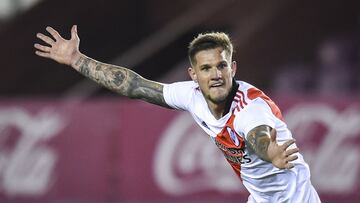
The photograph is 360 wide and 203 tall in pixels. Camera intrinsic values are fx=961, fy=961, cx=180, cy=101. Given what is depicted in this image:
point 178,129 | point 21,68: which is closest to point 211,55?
point 178,129

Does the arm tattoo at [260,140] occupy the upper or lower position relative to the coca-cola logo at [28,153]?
lower

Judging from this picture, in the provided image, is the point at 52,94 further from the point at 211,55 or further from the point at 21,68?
the point at 211,55

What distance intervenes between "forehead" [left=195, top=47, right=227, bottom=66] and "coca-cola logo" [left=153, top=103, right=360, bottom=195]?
22.0ft

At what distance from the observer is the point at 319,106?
44.3 ft

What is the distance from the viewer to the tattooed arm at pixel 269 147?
568cm

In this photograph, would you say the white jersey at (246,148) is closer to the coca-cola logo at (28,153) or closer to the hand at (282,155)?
the hand at (282,155)

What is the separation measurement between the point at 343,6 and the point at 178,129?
5.51 meters

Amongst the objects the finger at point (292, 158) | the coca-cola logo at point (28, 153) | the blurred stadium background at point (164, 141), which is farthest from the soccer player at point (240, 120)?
the coca-cola logo at point (28, 153)

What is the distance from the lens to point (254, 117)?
20.4 ft

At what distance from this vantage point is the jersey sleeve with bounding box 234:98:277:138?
6.18 metres

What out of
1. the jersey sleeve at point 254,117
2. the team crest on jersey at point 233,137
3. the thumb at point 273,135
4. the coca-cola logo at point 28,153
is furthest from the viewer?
the coca-cola logo at point 28,153

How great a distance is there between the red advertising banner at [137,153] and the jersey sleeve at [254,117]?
693 centimetres

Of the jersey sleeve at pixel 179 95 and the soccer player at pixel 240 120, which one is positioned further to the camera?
the jersey sleeve at pixel 179 95

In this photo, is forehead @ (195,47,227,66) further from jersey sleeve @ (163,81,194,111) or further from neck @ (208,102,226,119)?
jersey sleeve @ (163,81,194,111)
